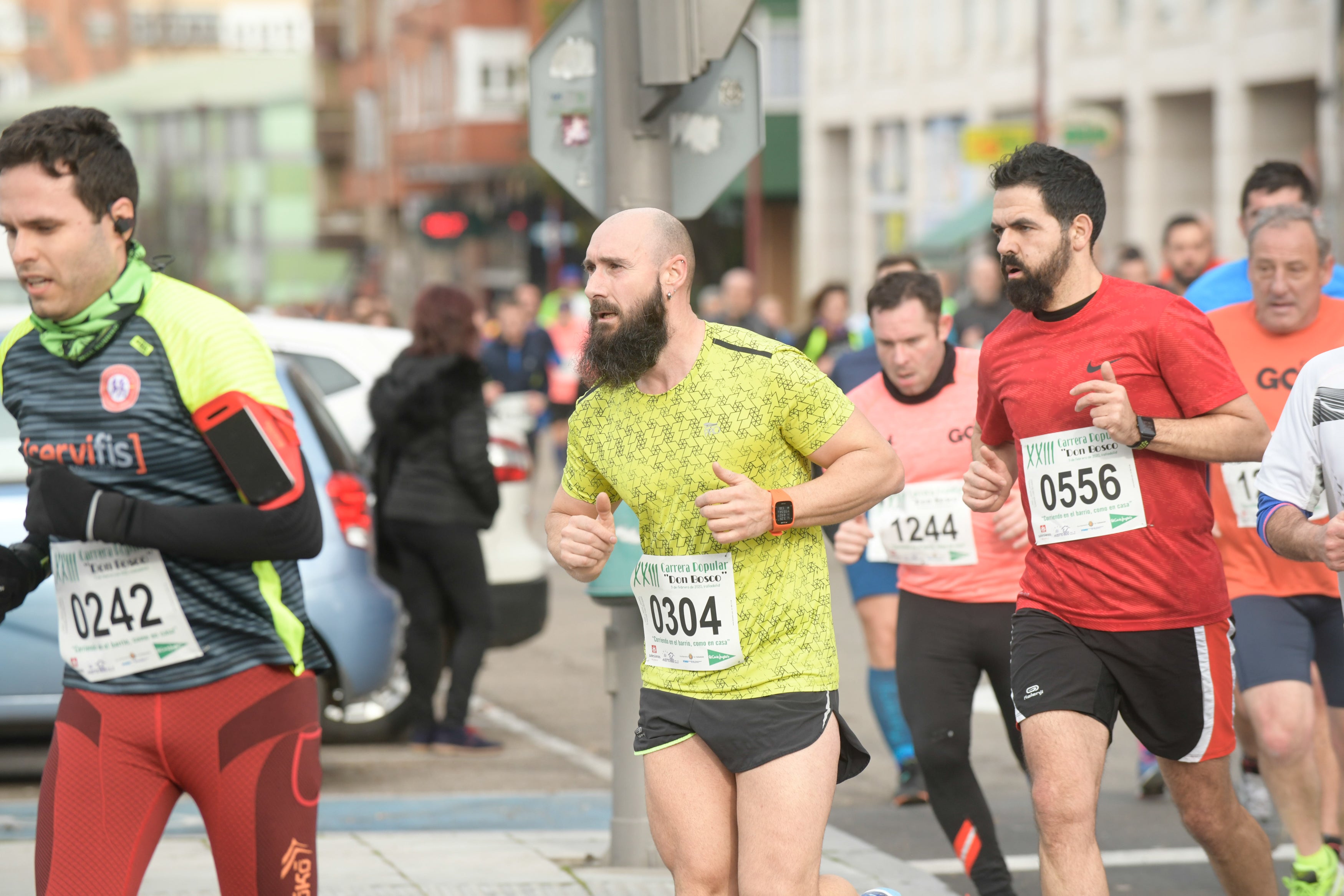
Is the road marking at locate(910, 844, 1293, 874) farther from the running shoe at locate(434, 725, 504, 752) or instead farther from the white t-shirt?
the running shoe at locate(434, 725, 504, 752)

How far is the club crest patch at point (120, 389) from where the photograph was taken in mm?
3818

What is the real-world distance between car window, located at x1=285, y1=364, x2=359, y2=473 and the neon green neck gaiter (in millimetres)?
4449

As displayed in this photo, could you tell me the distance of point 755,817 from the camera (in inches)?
163

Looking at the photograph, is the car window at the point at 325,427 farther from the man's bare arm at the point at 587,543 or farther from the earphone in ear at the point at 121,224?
the earphone in ear at the point at 121,224

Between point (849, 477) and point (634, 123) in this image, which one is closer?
point (849, 477)

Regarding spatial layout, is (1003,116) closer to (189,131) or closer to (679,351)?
(679,351)

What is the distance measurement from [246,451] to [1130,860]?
415cm

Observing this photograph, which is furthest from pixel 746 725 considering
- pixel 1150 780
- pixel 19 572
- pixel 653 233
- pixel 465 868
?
pixel 1150 780

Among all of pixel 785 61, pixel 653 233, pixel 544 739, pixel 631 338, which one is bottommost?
pixel 544 739

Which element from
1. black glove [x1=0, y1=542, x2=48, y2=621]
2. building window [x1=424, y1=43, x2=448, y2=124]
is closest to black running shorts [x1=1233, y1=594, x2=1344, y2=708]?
black glove [x1=0, y1=542, x2=48, y2=621]

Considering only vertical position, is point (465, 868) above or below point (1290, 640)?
below

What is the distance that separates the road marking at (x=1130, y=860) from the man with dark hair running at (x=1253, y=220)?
1.94 metres

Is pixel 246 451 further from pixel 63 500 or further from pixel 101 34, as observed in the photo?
pixel 101 34

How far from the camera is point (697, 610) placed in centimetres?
423
